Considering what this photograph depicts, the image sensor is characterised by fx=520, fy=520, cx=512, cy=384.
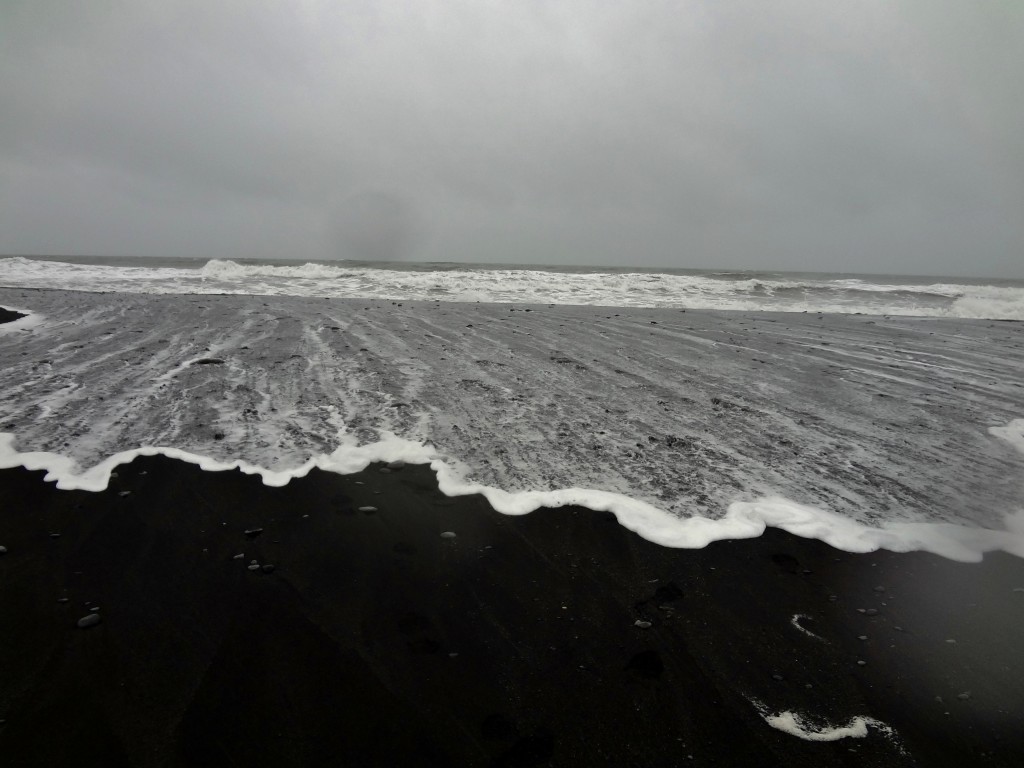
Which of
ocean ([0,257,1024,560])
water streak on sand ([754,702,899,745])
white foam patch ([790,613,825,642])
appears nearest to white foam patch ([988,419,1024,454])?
ocean ([0,257,1024,560])

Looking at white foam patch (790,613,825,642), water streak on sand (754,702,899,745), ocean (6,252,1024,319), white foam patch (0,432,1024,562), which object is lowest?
water streak on sand (754,702,899,745)

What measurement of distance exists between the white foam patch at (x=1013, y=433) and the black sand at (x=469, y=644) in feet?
8.49

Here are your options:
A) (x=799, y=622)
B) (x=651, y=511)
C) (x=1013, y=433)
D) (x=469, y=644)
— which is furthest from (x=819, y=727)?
(x=1013, y=433)

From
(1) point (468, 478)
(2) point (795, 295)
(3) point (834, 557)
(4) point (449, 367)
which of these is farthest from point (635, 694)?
(2) point (795, 295)

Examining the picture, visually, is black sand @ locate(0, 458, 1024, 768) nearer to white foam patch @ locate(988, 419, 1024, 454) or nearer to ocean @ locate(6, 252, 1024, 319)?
white foam patch @ locate(988, 419, 1024, 454)

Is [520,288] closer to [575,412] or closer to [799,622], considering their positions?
[575,412]

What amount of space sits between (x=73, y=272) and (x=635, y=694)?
2908 cm

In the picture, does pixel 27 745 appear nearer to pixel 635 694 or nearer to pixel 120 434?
pixel 635 694

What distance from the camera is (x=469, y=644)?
2256mm

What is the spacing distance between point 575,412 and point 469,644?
3278 millimetres

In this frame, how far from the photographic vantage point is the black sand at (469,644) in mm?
1816

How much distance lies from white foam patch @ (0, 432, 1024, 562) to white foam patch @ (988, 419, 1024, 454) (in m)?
1.87

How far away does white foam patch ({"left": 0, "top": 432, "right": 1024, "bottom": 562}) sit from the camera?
311 cm

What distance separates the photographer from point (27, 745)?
1744 millimetres
